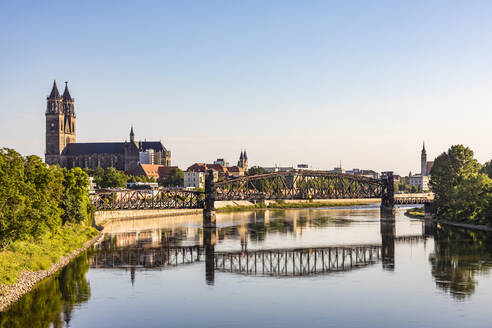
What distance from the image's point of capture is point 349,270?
52.3 meters

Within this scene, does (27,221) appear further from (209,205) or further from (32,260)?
(209,205)

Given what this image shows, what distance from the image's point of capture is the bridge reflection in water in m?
53.0

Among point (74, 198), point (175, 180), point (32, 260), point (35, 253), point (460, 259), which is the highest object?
point (175, 180)

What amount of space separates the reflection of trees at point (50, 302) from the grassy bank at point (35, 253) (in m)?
1.63

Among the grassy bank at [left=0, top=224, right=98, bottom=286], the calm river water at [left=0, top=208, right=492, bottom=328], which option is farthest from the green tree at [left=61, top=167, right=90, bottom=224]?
the calm river water at [left=0, top=208, right=492, bottom=328]

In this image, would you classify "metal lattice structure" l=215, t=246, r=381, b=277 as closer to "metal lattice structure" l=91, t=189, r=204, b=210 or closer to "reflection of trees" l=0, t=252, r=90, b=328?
"reflection of trees" l=0, t=252, r=90, b=328

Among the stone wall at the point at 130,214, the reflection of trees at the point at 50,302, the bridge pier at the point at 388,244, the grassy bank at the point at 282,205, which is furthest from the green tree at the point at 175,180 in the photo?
the reflection of trees at the point at 50,302

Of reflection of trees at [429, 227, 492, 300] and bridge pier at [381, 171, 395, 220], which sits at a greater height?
bridge pier at [381, 171, 395, 220]

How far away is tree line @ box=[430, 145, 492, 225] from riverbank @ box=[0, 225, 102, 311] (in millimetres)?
52711

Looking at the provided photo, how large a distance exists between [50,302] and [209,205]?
56.5m

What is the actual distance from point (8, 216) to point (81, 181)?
32.0m

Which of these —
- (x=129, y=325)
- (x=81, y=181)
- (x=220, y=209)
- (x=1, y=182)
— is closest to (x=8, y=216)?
(x=1, y=182)

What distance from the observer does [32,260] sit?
45.9 metres

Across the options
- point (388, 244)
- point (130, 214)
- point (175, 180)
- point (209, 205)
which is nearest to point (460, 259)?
point (388, 244)
